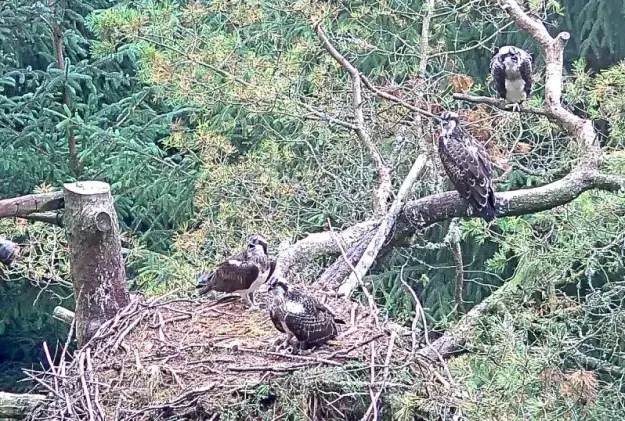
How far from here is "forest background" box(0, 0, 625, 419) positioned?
210 inches

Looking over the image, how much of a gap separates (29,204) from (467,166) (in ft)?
7.39

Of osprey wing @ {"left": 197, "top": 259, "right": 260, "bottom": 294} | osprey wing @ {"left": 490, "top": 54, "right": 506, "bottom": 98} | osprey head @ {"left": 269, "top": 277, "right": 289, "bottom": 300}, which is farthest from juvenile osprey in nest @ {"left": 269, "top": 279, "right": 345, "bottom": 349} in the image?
osprey wing @ {"left": 490, "top": 54, "right": 506, "bottom": 98}

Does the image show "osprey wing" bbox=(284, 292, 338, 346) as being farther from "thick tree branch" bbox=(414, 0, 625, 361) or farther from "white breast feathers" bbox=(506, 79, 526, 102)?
"white breast feathers" bbox=(506, 79, 526, 102)

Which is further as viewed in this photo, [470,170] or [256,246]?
[470,170]

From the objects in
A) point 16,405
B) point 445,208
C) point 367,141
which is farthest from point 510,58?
point 16,405

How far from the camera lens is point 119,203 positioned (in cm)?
960

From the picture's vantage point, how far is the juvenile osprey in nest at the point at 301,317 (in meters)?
3.75

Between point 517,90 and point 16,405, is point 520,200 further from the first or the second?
point 16,405

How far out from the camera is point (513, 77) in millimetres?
5617

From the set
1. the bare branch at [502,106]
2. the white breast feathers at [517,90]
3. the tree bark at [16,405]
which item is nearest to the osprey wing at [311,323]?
the tree bark at [16,405]

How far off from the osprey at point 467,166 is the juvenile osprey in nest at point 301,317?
1284 millimetres

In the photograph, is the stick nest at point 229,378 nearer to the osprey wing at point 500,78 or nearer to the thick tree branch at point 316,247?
the thick tree branch at point 316,247

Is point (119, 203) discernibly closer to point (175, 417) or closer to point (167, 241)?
point (167, 241)

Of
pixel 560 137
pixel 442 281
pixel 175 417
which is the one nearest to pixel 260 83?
pixel 560 137
